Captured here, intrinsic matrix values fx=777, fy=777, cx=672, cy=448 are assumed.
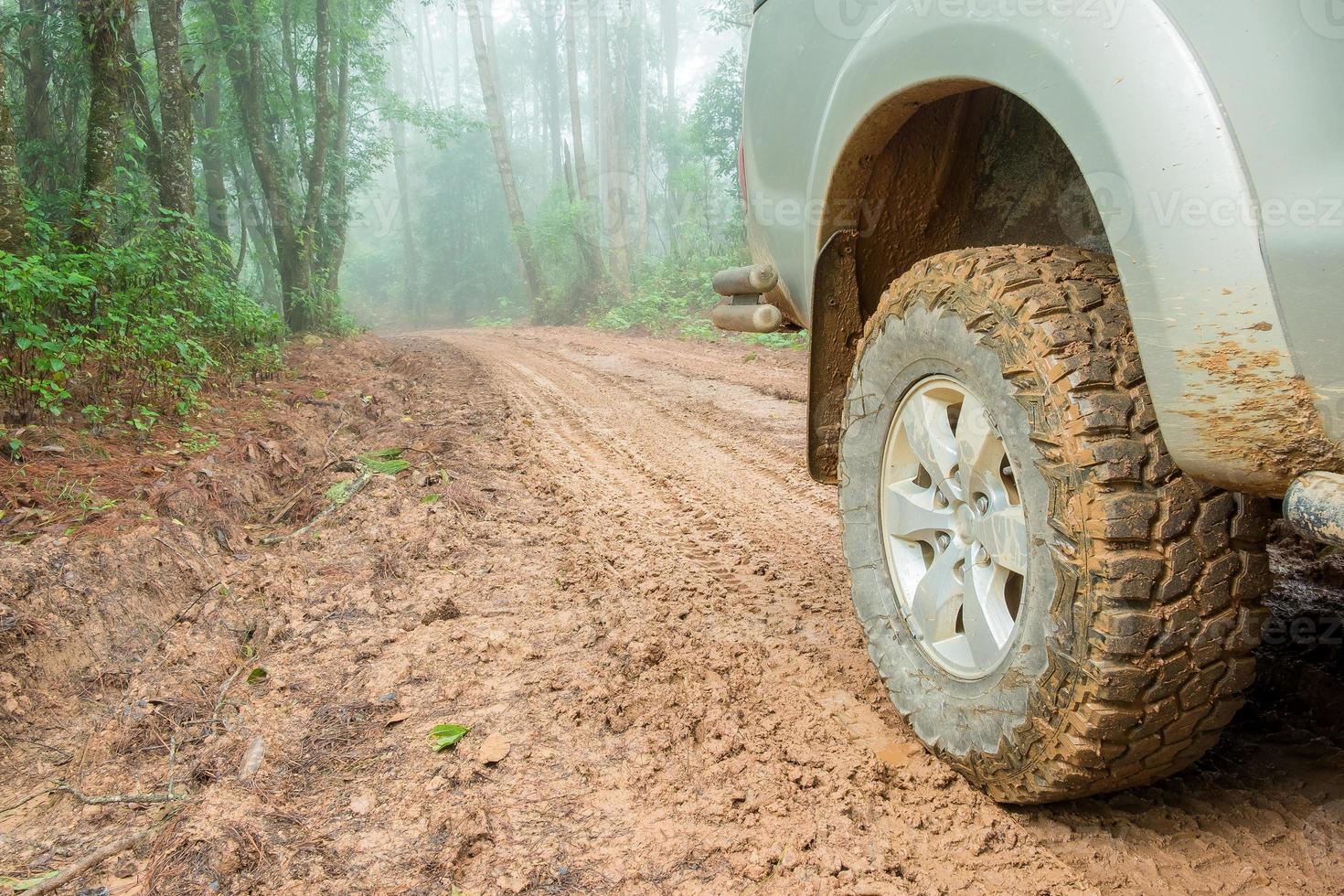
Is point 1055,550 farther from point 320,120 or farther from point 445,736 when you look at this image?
point 320,120

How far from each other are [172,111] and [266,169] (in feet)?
17.0

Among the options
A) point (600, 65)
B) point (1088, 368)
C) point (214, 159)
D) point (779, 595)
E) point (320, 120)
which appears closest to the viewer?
point (1088, 368)

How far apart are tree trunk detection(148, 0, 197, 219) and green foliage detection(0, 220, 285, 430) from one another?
148 cm

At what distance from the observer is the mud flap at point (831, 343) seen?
2488 mm

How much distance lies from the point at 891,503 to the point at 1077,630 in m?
0.70

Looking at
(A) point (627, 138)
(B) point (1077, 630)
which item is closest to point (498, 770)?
(B) point (1077, 630)

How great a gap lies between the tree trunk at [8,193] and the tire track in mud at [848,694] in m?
3.83

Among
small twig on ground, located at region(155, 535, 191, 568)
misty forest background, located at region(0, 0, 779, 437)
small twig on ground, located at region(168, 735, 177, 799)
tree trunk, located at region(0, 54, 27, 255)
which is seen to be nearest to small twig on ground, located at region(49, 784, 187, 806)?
small twig on ground, located at region(168, 735, 177, 799)

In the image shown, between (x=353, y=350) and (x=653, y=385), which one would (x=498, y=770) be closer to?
(x=653, y=385)

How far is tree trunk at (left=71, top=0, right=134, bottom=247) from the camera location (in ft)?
22.4

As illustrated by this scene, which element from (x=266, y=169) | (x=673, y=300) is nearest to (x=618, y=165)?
(x=673, y=300)

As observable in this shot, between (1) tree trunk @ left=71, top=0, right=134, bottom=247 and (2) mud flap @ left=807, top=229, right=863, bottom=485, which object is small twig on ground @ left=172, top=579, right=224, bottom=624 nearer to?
(2) mud flap @ left=807, top=229, right=863, bottom=485

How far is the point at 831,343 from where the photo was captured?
2633mm

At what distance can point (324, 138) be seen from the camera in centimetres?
1501
